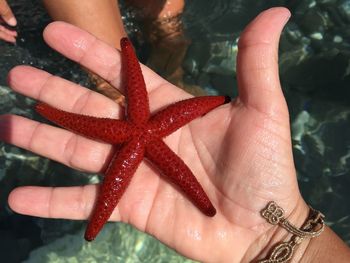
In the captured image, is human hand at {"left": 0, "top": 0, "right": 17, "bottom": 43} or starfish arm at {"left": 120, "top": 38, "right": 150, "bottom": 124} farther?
human hand at {"left": 0, "top": 0, "right": 17, "bottom": 43}

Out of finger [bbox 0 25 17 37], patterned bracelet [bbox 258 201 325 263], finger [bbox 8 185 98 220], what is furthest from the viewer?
finger [bbox 0 25 17 37]

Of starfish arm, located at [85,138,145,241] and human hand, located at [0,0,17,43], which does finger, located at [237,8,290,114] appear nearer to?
starfish arm, located at [85,138,145,241]

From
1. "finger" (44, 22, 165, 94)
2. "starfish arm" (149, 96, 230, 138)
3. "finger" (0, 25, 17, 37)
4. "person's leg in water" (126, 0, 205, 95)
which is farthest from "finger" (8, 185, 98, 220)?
"finger" (0, 25, 17, 37)

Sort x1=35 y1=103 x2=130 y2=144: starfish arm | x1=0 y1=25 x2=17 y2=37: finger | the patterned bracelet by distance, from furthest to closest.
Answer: x1=0 y1=25 x2=17 y2=37: finger, x1=35 y1=103 x2=130 y2=144: starfish arm, the patterned bracelet

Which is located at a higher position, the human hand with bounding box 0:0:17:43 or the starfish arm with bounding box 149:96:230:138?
the starfish arm with bounding box 149:96:230:138

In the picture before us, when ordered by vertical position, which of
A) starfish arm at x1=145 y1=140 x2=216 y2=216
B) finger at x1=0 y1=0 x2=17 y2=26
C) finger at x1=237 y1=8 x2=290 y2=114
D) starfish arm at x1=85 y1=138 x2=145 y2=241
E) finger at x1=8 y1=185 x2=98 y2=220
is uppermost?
finger at x1=237 y1=8 x2=290 y2=114

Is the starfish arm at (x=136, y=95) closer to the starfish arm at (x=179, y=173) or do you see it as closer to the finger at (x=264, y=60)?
the starfish arm at (x=179, y=173)

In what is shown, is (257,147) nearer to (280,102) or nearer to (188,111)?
(280,102)

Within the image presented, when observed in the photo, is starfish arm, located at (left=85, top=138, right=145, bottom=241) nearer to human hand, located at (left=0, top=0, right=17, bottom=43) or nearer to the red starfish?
the red starfish

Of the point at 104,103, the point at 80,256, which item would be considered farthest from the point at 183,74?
the point at 80,256

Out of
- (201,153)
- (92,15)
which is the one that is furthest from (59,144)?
(92,15)
